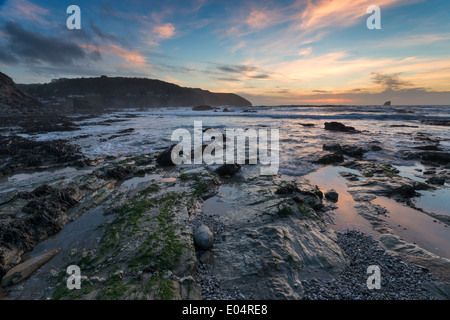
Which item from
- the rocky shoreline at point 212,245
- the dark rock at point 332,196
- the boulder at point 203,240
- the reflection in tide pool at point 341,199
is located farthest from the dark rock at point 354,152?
the boulder at point 203,240

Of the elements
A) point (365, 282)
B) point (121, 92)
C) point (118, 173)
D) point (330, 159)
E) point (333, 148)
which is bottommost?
point (365, 282)

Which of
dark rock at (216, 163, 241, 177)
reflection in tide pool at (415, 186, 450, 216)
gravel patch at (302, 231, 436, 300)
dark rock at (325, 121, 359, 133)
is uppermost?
dark rock at (325, 121, 359, 133)

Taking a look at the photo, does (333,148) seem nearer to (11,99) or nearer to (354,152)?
(354,152)

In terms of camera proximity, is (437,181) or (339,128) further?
(339,128)

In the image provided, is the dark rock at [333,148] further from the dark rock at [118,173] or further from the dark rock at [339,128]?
the dark rock at [118,173]

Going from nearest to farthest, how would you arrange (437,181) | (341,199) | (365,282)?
(365,282)
(341,199)
(437,181)

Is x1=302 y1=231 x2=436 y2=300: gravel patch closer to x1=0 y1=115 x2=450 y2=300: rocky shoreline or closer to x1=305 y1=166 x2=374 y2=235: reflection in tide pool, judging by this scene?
x1=0 y1=115 x2=450 y2=300: rocky shoreline

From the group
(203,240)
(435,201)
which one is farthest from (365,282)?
(435,201)

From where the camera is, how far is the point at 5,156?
12.5 m

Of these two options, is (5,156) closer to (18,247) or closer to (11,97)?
(18,247)

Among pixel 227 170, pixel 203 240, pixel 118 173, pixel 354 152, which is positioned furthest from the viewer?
pixel 354 152

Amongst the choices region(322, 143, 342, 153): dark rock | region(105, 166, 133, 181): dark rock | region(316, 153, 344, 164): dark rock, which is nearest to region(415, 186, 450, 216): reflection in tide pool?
region(316, 153, 344, 164): dark rock

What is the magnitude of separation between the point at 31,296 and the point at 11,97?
63047 mm
